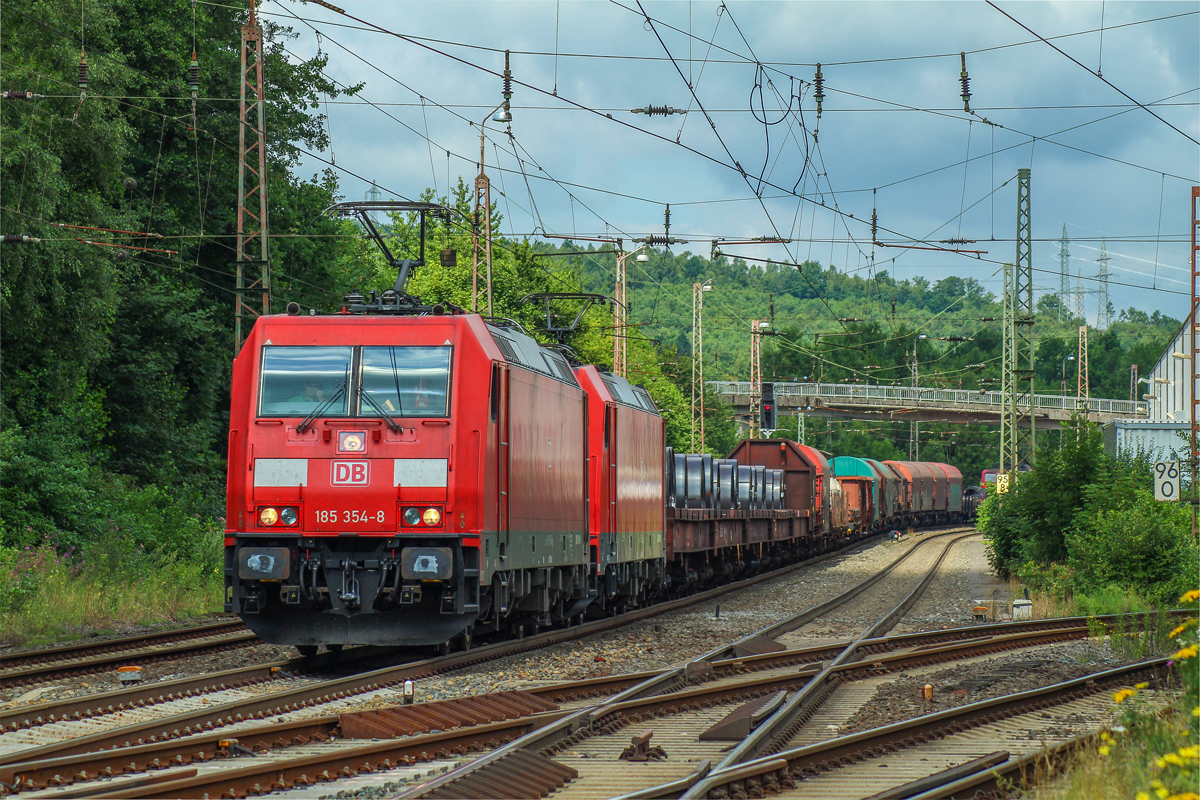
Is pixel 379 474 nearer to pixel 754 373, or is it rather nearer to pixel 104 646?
pixel 104 646

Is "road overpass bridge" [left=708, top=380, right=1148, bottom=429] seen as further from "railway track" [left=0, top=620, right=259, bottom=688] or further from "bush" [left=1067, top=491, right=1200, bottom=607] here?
"railway track" [left=0, top=620, right=259, bottom=688]

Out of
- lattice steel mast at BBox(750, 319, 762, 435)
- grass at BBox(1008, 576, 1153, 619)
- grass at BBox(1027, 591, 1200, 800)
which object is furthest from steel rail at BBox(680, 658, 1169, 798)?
lattice steel mast at BBox(750, 319, 762, 435)

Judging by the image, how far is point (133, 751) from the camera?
25.7 ft

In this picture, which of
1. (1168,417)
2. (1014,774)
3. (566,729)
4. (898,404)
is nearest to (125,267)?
(566,729)

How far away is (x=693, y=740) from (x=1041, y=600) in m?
15.1

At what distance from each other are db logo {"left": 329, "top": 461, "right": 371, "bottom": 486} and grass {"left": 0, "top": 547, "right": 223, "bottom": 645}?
18.3 ft

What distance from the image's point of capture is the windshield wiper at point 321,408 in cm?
1294

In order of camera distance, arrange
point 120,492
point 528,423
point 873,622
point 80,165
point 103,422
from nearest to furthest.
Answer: point 528,423
point 873,622
point 80,165
point 120,492
point 103,422

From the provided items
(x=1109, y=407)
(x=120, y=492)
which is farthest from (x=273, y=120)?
(x=1109, y=407)

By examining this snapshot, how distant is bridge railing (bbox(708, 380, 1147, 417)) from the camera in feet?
266

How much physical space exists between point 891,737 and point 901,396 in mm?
76941

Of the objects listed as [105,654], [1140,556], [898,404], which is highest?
[898,404]

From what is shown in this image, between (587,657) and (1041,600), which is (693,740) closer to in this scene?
(587,657)

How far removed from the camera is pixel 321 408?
1302cm
